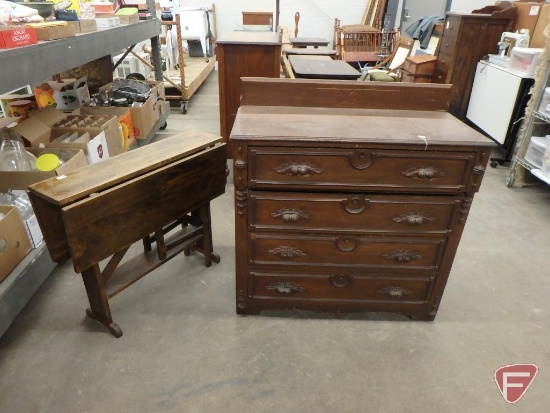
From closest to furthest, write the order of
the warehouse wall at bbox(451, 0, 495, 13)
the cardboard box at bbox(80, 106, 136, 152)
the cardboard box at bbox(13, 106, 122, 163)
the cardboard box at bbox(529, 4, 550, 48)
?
the cardboard box at bbox(13, 106, 122, 163), the cardboard box at bbox(80, 106, 136, 152), the cardboard box at bbox(529, 4, 550, 48), the warehouse wall at bbox(451, 0, 495, 13)

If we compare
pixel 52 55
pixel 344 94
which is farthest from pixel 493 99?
pixel 52 55

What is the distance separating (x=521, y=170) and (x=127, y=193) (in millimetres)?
2904

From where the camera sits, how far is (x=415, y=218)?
4.74ft

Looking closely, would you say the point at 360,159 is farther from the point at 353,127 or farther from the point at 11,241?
the point at 11,241

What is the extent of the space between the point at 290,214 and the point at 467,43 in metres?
3.62

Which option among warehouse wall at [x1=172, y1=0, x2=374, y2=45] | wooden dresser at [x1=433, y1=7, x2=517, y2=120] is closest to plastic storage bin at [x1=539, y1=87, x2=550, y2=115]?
wooden dresser at [x1=433, y1=7, x2=517, y2=120]

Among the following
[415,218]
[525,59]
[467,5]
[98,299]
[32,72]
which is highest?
[467,5]

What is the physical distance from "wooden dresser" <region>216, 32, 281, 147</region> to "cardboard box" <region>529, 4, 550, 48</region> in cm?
259

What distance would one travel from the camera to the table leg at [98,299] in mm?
1497

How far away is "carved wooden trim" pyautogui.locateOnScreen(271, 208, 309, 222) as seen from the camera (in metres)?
1.44

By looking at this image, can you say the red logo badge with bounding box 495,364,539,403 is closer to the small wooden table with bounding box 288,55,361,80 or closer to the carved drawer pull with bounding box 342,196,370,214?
the carved drawer pull with bounding box 342,196,370,214

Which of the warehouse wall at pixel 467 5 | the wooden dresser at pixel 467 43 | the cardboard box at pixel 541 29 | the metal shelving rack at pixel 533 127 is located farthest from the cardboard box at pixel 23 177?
the warehouse wall at pixel 467 5

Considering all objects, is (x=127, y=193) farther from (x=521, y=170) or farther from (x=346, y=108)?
(x=521, y=170)

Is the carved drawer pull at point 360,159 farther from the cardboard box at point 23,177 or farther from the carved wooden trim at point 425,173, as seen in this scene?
the cardboard box at point 23,177
